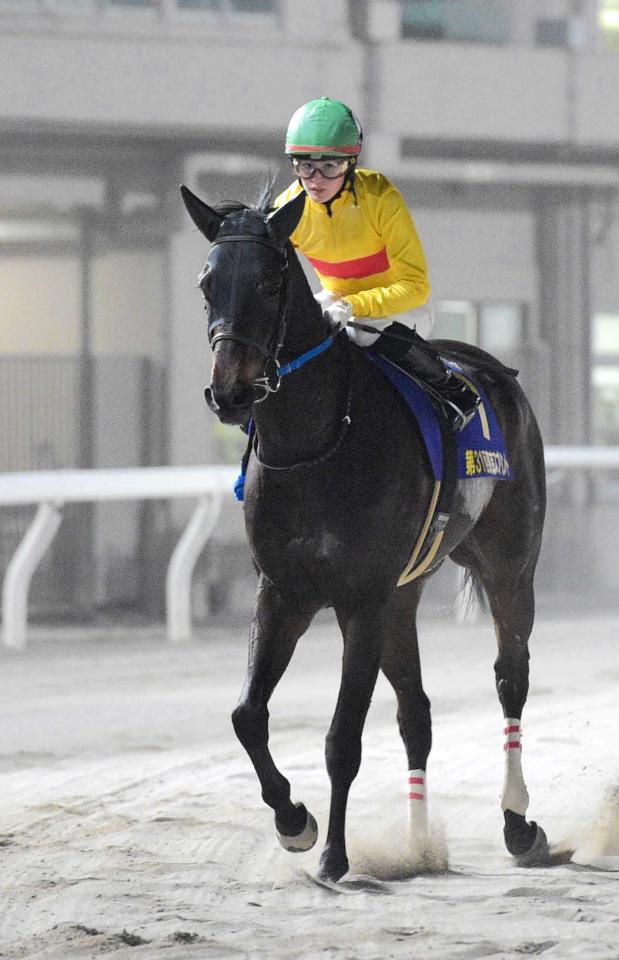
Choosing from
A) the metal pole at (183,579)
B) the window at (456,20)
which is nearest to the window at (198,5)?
the window at (456,20)

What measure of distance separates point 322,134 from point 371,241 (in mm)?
353

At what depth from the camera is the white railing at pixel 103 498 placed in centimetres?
979

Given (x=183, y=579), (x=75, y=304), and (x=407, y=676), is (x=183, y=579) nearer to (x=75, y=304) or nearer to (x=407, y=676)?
(x=75, y=304)

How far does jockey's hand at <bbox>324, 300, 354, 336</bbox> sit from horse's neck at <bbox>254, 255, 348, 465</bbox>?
2cm

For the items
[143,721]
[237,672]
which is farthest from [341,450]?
[237,672]

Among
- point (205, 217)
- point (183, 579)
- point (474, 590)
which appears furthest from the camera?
point (183, 579)

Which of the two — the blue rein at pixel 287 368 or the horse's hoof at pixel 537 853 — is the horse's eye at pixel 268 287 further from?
the horse's hoof at pixel 537 853

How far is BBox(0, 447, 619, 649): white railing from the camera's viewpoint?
9.79 metres

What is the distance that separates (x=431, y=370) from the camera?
16.1 ft

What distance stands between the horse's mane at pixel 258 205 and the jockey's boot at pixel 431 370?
0.58 m

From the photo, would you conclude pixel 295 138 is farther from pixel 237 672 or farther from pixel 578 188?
pixel 578 188

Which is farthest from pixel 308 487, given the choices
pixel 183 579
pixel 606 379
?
pixel 606 379

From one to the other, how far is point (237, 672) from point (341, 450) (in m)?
4.62

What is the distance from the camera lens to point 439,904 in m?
4.14
